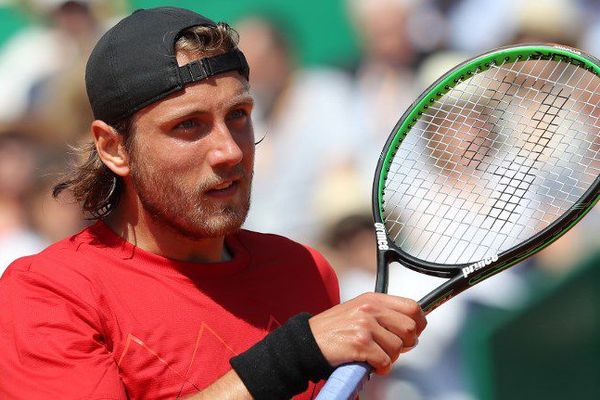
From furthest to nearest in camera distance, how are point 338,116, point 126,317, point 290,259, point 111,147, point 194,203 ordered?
1. point 338,116
2. point 290,259
3. point 111,147
4. point 194,203
5. point 126,317

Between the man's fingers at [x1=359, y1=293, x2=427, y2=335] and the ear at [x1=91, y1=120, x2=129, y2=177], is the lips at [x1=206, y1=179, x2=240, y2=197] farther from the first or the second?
the man's fingers at [x1=359, y1=293, x2=427, y2=335]

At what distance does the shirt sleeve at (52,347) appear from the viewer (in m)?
1.98

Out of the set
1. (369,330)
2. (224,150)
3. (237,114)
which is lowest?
(369,330)

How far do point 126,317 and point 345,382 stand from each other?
485mm

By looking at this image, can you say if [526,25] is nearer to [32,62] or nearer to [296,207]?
[296,207]

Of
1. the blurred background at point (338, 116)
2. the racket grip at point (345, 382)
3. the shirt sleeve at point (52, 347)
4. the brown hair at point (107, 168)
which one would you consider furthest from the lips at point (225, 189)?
the blurred background at point (338, 116)

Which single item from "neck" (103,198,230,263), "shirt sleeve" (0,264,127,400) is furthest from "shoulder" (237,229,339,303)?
"shirt sleeve" (0,264,127,400)

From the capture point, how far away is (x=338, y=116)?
4.58m

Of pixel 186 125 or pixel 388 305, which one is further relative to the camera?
pixel 186 125

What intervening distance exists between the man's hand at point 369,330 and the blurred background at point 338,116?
2.45 metres

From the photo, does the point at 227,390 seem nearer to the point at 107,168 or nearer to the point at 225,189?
the point at 225,189

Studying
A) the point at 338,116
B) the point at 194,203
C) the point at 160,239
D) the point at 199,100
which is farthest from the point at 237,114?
the point at 338,116

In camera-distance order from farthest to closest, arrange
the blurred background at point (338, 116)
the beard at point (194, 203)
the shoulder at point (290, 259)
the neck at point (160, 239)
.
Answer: the blurred background at point (338, 116) < the shoulder at point (290, 259) < the neck at point (160, 239) < the beard at point (194, 203)

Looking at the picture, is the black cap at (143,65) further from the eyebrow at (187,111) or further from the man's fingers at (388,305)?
the man's fingers at (388,305)
